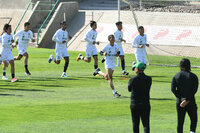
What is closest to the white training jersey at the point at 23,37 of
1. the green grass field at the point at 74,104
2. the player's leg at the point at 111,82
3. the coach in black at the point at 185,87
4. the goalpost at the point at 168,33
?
the green grass field at the point at 74,104

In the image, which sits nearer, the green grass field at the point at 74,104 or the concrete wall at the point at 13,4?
the green grass field at the point at 74,104

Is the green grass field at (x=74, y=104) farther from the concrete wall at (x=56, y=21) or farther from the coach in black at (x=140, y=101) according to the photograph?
the concrete wall at (x=56, y=21)

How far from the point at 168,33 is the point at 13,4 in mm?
15392

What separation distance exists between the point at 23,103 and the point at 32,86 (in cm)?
413

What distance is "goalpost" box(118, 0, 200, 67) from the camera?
33719mm

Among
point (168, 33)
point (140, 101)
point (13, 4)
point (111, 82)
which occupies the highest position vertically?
point (13, 4)

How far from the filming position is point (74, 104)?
1822 cm

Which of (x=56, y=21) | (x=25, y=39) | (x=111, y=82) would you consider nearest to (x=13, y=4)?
(x=56, y=21)

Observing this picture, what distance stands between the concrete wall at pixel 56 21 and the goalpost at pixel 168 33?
516 cm

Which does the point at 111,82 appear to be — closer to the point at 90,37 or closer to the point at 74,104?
the point at 74,104

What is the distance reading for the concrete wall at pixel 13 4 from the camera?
45.5 m

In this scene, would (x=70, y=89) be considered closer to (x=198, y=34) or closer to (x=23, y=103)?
(x=23, y=103)

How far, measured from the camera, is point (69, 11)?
42312 mm

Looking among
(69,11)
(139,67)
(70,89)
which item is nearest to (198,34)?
(69,11)
